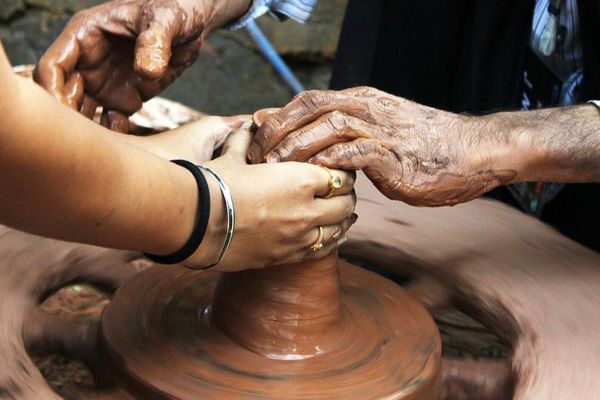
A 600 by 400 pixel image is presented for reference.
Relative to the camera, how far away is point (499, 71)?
223 cm

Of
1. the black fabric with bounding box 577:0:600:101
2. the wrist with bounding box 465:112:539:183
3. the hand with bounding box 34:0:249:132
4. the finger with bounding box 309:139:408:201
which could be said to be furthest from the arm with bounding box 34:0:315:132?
the black fabric with bounding box 577:0:600:101

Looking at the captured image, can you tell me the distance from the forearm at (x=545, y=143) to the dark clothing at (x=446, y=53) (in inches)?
17.8

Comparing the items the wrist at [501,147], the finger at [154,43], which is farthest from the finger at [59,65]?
the wrist at [501,147]

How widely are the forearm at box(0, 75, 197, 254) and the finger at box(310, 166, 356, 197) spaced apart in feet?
0.70

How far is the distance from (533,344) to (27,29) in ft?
10.4

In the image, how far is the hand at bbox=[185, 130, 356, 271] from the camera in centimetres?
114

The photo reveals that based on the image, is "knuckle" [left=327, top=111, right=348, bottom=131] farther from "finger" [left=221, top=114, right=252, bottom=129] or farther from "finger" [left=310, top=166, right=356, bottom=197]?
"finger" [left=221, top=114, right=252, bottom=129]

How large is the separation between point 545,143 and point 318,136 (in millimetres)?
498

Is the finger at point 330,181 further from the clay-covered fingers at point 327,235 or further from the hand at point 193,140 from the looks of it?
the hand at point 193,140

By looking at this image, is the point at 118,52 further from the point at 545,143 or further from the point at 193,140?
the point at 545,143

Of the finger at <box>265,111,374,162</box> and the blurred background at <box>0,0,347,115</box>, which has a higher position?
the finger at <box>265,111,374,162</box>

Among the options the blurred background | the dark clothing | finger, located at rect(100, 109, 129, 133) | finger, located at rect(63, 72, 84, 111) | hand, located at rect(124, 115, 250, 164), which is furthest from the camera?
the blurred background

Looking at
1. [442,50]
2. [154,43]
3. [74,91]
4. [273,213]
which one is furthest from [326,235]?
[442,50]

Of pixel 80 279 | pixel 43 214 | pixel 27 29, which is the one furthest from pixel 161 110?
pixel 27 29
